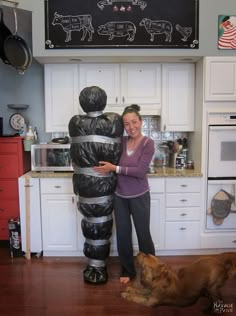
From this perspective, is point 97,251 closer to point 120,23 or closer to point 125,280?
point 125,280

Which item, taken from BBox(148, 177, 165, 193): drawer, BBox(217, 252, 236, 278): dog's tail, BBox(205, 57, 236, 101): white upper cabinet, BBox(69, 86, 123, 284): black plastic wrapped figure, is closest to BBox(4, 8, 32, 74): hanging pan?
BBox(69, 86, 123, 284): black plastic wrapped figure

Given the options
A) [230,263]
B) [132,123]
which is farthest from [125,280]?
[132,123]

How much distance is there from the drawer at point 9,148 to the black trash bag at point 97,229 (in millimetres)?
1229

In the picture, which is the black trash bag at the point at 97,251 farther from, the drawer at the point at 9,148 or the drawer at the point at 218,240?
the drawer at the point at 9,148

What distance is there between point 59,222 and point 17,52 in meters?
1.63

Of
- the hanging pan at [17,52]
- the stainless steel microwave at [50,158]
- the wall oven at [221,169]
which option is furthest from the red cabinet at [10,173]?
the wall oven at [221,169]

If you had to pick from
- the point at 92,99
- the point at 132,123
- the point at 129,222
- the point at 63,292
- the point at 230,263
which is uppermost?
the point at 92,99

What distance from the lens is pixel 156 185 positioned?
2.95 meters

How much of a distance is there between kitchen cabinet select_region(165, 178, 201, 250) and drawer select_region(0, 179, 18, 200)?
160 centimetres

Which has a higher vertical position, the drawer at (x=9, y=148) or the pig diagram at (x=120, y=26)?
the pig diagram at (x=120, y=26)

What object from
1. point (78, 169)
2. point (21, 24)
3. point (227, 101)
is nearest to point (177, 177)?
point (227, 101)

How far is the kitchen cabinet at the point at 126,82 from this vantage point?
10.5ft

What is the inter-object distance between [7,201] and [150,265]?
1839 mm

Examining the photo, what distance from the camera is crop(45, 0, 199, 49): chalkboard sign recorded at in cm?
281
